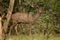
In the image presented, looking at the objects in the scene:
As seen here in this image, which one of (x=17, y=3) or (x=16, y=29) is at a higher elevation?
(x=17, y=3)

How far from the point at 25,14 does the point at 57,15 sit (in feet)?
4.92

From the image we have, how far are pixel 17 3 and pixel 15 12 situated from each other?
1.96ft

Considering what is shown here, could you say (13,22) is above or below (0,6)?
below

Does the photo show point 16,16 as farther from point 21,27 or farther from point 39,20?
point 39,20

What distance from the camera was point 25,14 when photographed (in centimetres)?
1023

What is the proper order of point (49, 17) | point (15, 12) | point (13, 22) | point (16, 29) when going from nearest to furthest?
point (49, 17), point (16, 29), point (13, 22), point (15, 12)

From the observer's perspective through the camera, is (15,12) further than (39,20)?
Yes

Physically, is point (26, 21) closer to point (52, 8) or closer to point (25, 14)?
point (25, 14)

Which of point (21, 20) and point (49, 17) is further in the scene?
point (21, 20)

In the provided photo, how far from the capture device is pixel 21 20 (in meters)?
10.2

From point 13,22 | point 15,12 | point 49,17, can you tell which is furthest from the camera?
point 15,12

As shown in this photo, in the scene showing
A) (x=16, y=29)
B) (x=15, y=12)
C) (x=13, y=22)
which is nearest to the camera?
(x=16, y=29)

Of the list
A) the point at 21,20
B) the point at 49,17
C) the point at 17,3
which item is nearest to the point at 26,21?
the point at 21,20

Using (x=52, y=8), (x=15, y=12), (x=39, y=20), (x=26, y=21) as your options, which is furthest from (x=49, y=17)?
(x=15, y=12)
